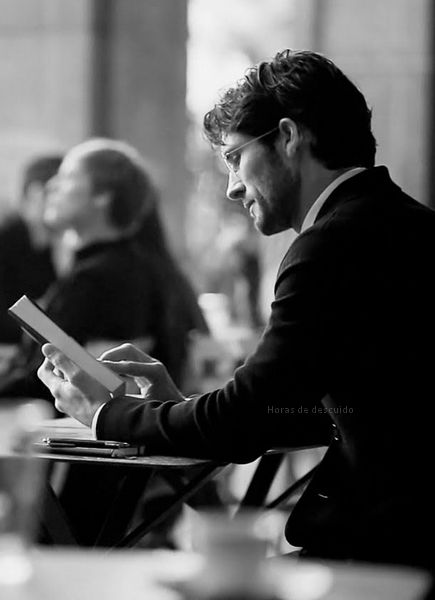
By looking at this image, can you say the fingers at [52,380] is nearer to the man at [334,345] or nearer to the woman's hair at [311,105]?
the man at [334,345]

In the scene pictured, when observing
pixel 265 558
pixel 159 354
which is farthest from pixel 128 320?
pixel 265 558

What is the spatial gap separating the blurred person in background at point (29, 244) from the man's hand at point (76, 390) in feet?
10.2

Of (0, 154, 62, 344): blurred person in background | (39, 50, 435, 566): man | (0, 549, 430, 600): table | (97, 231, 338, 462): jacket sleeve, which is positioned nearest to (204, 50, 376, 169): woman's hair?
(39, 50, 435, 566): man

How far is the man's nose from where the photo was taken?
2549 mm

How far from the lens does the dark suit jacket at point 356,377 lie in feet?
7.07

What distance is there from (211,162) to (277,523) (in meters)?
13.3

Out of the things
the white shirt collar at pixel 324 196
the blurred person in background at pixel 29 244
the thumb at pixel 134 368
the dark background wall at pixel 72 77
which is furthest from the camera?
the dark background wall at pixel 72 77

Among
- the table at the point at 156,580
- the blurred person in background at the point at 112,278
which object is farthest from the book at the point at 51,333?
the blurred person in background at the point at 112,278

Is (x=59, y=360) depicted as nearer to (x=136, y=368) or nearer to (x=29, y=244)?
(x=136, y=368)

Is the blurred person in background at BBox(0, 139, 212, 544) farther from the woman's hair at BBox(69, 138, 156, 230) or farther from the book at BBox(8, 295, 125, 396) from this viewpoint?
the book at BBox(8, 295, 125, 396)

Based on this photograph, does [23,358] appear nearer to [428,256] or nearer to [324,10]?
[428,256]

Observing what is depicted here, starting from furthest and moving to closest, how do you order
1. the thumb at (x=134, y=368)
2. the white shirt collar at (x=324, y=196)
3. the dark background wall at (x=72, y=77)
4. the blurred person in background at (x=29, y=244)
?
the dark background wall at (x=72, y=77) < the blurred person in background at (x=29, y=244) < the thumb at (x=134, y=368) < the white shirt collar at (x=324, y=196)

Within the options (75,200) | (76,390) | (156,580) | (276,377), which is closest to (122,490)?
(76,390)

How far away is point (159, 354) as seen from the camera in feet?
14.7
